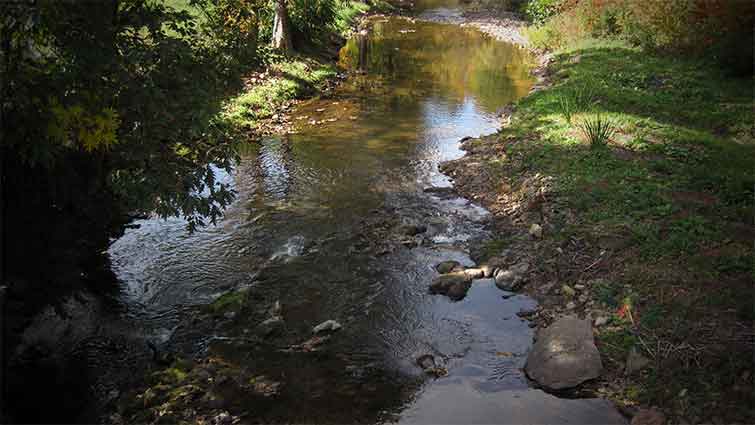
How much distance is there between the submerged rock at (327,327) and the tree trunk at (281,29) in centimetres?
1418

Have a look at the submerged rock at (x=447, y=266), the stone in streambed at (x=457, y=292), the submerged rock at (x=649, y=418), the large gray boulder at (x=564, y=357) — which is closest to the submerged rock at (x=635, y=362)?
the large gray boulder at (x=564, y=357)

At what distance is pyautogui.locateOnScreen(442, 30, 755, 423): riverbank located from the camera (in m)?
5.69

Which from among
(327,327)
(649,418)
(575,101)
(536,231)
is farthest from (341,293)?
(575,101)

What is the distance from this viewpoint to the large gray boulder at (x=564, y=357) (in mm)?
5969

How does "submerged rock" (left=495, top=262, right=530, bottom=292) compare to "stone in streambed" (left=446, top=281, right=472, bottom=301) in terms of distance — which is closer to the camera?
"stone in streambed" (left=446, top=281, right=472, bottom=301)

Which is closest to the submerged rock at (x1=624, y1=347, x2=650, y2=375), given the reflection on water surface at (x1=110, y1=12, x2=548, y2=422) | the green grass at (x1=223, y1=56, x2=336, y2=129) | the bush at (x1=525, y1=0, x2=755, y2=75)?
the reflection on water surface at (x1=110, y1=12, x2=548, y2=422)

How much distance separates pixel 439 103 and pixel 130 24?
13.0m

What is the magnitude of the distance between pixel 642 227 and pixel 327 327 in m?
4.39

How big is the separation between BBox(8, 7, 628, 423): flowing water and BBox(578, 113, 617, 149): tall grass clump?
269cm

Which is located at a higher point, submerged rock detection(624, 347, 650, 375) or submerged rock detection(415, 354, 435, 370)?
submerged rock detection(624, 347, 650, 375)

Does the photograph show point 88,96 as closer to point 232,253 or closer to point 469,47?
point 232,253

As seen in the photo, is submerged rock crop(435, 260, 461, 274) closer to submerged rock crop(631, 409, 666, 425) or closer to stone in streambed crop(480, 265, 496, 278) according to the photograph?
stone in streambed crop(480, 265, 496, 278)

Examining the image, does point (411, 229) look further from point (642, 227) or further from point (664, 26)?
point (664, 26)

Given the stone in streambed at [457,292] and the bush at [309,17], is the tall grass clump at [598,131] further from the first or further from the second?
the bush at [309,17]
